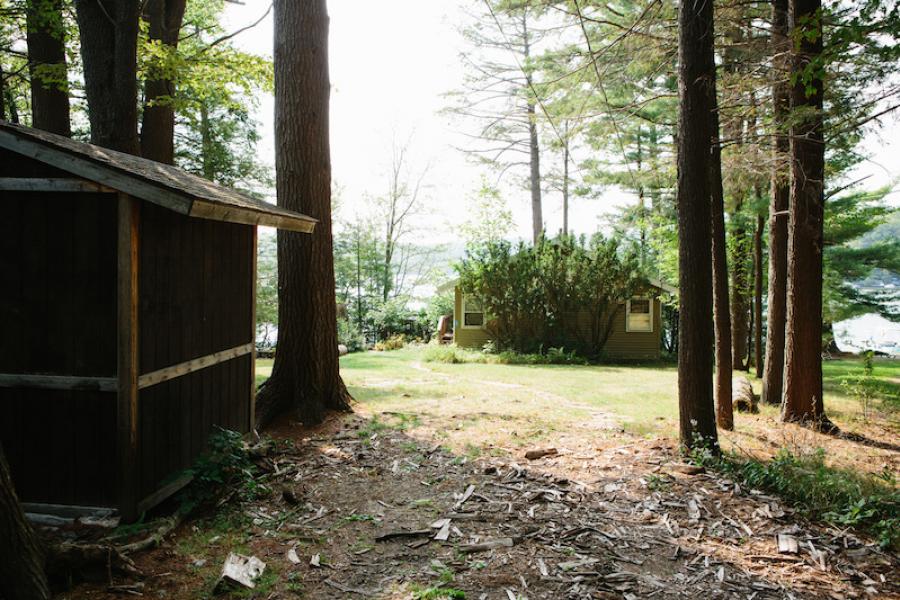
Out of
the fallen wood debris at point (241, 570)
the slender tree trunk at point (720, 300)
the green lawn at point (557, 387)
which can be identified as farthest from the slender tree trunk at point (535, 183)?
the fallen wood debris at point (241, 570)

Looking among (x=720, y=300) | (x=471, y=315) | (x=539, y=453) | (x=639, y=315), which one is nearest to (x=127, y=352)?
(x=539, y=453)

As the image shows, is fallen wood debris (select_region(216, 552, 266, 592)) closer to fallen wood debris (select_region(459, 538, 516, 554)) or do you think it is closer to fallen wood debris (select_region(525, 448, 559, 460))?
fallen wood debris (select_region(459, 538, 516, 554))

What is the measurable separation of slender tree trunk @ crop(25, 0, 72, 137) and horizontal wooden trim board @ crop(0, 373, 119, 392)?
7289mm

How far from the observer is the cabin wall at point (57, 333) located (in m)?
4.12

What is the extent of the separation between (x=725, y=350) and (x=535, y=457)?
144 inches

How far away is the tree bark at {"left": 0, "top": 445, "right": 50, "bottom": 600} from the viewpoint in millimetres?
2834

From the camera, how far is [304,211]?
722 cm

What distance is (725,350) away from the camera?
789cm

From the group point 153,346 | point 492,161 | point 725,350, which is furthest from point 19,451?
point 492,161

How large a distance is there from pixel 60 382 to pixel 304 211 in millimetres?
3641

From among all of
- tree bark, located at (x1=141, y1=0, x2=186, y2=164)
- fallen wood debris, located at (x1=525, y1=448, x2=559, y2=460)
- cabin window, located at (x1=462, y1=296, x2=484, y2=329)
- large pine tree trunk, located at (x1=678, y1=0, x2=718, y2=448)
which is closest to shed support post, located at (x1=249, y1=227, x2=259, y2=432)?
fallen wood debris, located at (x1=525, y1=448, x2=559, y2=460)

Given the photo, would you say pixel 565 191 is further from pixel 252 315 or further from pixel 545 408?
pixel 252 315

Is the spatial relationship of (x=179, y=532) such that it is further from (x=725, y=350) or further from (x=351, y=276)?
(x=351, y=276)

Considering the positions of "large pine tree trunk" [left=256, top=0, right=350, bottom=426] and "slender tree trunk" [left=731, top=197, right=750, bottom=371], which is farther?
"slender tree trunk" [left=731, top=197, right=750, bottom=371]
